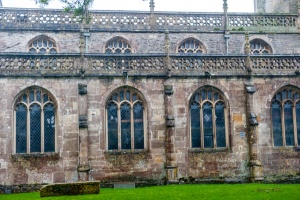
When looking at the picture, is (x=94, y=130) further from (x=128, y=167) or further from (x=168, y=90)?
(x=168, y=90)

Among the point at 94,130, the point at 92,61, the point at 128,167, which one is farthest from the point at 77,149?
the point at 92,61

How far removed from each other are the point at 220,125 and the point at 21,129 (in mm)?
10053

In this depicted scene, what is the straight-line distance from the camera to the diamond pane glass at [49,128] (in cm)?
2088

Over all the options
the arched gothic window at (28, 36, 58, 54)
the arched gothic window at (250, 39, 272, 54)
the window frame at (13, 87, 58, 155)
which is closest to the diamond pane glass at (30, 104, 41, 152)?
the window frame at (13, 87, 58, 155)

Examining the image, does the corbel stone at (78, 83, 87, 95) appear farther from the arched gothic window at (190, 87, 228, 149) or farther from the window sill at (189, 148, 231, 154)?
the window sill at (189, 148, 231, 154)

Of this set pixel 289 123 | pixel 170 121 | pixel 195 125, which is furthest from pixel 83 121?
pixel 289 123

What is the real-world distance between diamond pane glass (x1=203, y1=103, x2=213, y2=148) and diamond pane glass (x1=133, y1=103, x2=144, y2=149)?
3279mm

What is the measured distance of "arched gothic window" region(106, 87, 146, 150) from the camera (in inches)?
845

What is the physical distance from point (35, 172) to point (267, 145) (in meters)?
11.8

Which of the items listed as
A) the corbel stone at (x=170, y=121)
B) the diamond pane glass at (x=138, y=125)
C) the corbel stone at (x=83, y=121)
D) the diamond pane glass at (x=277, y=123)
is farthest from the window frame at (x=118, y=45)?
the diamond pane glass at (x=277, y=123)

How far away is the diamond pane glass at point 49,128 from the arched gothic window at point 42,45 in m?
9.23

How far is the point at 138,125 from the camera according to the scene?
2175 centimetres

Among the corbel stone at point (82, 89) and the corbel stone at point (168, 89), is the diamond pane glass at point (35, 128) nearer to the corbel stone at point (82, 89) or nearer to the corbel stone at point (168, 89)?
the corbel stone at point (82, 89)

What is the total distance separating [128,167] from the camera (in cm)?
2117
